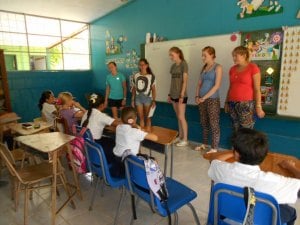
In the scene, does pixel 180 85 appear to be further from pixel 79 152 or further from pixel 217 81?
pixel 79 152

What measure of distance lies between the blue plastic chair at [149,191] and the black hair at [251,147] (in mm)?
562

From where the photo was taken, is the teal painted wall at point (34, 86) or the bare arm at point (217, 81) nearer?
the bare arm at point (217, 81)

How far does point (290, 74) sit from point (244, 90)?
0.56 metres

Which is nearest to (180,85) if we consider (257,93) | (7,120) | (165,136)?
(257,93)

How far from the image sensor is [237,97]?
9.93 feet

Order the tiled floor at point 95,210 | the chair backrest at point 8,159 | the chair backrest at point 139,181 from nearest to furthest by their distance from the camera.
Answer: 1. the chair backrest at point 139,181
2. the chair backrest at point 8,159
3. the tiled floor at point 95,210

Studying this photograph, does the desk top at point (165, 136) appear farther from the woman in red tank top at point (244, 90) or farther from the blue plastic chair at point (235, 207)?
the woman in red tank top at point (244, 90)

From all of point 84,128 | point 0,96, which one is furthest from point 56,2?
point 84,128

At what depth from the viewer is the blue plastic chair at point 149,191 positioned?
152 cm

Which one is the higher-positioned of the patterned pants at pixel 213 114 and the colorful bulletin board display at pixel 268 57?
the colorful bulletin board display at pixel 268 57

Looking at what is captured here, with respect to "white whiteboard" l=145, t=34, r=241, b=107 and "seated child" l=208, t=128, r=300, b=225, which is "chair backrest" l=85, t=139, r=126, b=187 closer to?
"seated child" l=208, t=128, r=300, b=225

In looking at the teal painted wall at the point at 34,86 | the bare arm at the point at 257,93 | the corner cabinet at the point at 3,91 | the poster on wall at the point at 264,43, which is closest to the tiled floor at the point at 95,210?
the bare arm at the point at 257,93

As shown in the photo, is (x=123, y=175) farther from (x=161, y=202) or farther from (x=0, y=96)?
(x=0, y=96)

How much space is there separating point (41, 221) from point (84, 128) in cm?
90
